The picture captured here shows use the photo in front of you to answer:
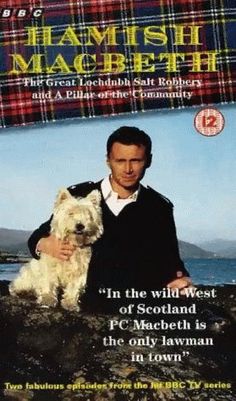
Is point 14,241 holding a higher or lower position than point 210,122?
lower

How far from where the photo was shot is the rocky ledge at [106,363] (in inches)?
66.5

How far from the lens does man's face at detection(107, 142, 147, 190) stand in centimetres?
171

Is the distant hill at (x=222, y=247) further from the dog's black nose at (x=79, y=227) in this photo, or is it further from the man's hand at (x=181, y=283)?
the dog's black nose at (x=79, y=227)

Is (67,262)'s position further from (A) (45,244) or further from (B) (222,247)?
(B) (222,247)

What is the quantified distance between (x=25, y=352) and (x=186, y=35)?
0.84 metres

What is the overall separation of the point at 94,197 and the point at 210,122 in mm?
327

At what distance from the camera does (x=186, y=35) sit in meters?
1.73

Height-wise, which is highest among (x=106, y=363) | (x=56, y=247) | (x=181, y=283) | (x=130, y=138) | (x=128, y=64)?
(x=128, y=64)

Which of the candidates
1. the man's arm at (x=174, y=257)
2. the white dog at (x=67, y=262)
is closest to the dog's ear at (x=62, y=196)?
the white dog at (x=67, y=262)

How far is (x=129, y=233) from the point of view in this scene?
1716 millimetres

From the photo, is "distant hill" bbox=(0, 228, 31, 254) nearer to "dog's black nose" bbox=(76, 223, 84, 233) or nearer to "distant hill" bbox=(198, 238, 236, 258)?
"dog's black nose" bbox=(76, 223, 84, 233)

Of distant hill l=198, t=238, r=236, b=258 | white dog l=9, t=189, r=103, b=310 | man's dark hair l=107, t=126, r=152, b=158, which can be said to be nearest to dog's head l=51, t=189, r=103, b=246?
white dog l=9, t=189, r=103, b=310

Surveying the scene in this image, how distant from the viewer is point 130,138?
1.72 m

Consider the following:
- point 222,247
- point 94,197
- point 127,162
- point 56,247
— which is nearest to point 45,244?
point 56,247
